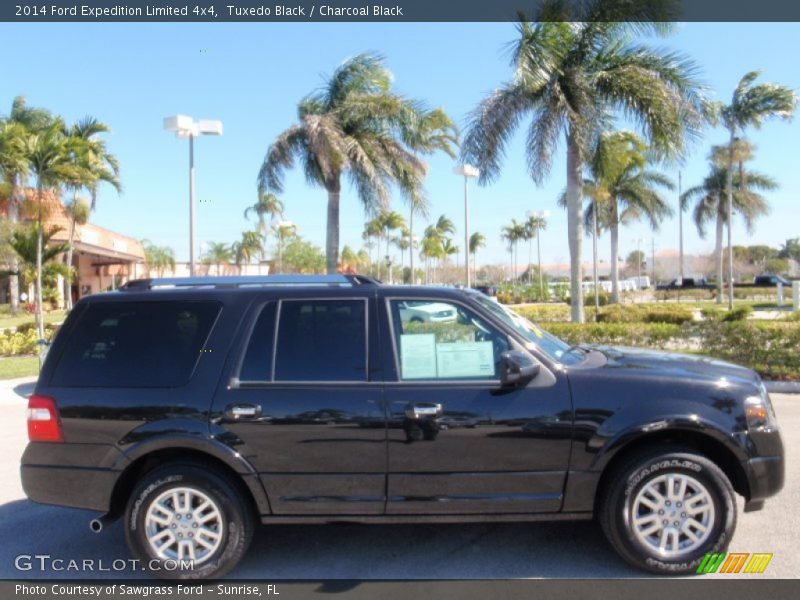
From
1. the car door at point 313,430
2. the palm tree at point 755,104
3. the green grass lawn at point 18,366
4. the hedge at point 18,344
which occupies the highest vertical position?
the palm tree at point 755,104

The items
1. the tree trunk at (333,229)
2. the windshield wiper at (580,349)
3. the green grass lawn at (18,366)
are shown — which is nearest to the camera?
the windshield wiper at (580,349)

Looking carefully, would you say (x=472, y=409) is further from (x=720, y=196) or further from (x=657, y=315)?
(x=720, y=196)

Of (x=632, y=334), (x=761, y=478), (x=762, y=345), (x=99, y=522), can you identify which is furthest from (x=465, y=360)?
(x=632, y=334)

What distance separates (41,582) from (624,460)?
3.70 metres

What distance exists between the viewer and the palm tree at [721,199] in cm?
3862

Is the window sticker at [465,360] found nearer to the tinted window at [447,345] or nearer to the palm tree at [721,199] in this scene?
the tinted window at [447,345]

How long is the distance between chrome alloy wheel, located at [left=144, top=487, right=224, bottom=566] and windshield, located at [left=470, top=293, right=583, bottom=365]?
214 cm

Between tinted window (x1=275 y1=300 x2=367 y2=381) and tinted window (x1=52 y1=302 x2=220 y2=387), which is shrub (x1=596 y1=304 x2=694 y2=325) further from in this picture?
tinted window (x1=52 y1=302 x2=220 y2=387)

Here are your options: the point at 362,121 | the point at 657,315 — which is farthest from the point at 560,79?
the point at 657,315

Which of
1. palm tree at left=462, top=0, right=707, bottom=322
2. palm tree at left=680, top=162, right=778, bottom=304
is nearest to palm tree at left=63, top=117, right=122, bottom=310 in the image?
palm tree at left=462, top=0, right=707, bottom=322

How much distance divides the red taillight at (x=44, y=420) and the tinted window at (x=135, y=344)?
14 cm

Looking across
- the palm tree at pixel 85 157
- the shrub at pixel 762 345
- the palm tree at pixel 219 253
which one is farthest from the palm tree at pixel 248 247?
the shrub at pixel 762 345

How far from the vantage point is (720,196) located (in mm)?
39719

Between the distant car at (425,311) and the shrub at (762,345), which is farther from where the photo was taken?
the shrub at (762,345)
